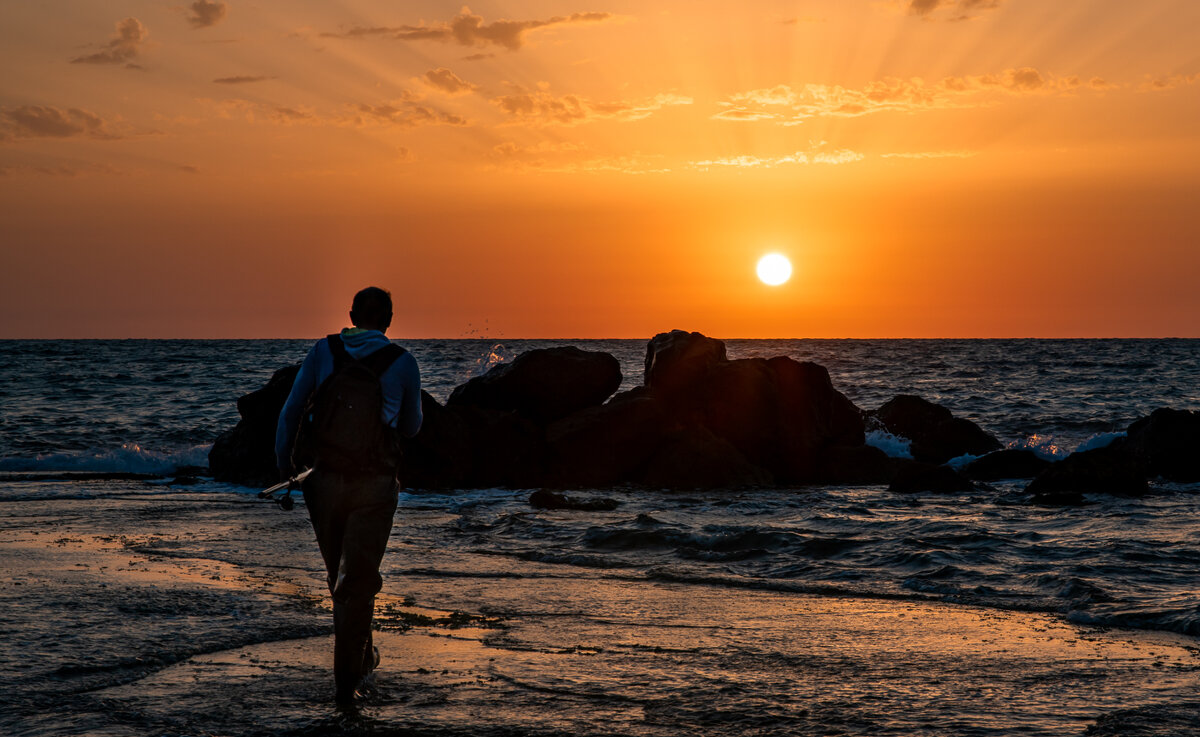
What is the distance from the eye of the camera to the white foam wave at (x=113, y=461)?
845 inches

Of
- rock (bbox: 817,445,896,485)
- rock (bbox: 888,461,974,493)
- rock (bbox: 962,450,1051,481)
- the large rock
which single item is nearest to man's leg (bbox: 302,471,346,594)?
rock (bbox: 888,461,974,493)

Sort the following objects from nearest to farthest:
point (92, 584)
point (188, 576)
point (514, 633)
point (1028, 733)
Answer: point (1028, 733) → point (514, 633) → point (92, 584) → point (188, 576)

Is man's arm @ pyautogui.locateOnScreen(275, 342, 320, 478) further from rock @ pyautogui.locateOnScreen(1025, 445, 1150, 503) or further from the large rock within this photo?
the large rock

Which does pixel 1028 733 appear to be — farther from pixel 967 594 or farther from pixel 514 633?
pixel 967 594

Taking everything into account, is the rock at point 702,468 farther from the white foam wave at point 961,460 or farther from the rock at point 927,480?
the white foam wave at point 961,460

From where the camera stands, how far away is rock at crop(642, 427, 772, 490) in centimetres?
1831

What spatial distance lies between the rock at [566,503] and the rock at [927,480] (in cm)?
528

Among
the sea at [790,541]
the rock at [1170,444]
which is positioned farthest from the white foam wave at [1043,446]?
the rock at [1170,444]

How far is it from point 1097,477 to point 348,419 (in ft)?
47.8

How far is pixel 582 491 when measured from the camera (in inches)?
712

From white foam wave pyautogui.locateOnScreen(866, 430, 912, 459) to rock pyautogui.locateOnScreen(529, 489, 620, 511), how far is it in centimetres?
1045

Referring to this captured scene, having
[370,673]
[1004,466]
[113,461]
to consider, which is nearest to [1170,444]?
[1004,466]

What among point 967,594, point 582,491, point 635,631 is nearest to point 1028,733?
point 635,631

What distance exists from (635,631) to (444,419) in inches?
449
